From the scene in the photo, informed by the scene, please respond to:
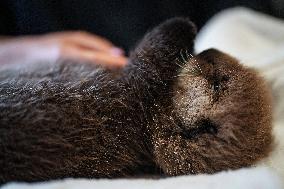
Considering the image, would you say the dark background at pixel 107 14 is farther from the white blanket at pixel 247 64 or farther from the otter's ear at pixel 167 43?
the otter's ear at pixel 167 43

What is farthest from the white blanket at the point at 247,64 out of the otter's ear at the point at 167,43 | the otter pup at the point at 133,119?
the otter's ear at the point at 167,43

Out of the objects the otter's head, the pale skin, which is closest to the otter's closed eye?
the otter's head

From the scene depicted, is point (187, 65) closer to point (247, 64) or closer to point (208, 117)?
point (208, 117)

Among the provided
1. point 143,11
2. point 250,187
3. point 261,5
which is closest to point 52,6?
point 143,11

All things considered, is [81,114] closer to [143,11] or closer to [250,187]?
[250,187]

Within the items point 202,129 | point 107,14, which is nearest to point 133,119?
point 202,129

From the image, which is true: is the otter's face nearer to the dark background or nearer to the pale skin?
the pale skin

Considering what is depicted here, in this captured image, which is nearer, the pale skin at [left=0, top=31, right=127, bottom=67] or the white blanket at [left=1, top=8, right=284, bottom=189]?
the white blanket at [left=1, top=8, right=284, bottom=189]
